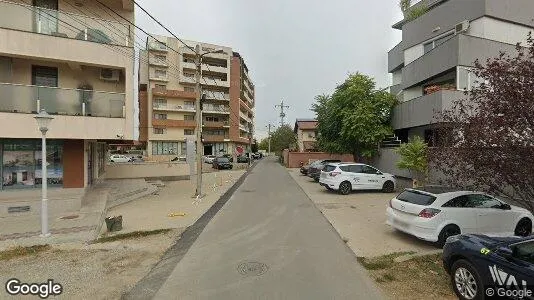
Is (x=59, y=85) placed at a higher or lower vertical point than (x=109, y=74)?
lower

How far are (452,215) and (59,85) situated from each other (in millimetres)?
14695

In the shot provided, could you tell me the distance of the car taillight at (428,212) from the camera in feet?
25.0

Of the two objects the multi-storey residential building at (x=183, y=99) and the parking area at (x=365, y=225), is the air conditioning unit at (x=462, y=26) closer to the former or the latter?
the parking area at (x=365, y=225)

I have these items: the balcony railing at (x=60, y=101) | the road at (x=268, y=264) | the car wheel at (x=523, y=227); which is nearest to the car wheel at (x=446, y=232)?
the car wheel at (x=523, y=227)

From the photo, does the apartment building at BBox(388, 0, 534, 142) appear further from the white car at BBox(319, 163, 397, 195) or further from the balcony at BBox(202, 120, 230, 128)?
the balcony at BBox(202, 120, 230, 128)

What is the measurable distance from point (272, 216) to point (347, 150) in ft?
→ 46.1

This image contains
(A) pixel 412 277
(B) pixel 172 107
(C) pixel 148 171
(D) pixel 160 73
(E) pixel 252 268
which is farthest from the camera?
(D) pixel 160 73

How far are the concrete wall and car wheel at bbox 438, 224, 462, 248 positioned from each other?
65.0ft

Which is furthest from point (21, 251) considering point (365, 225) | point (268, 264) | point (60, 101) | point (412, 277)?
point (365, 225)

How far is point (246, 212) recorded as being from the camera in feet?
39.8

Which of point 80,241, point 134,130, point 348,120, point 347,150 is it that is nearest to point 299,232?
point 80,241

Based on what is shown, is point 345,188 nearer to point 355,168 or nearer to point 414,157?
point 355,168

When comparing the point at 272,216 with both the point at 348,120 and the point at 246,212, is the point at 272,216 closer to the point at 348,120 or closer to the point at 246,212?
the point at 246,212

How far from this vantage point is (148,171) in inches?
908
